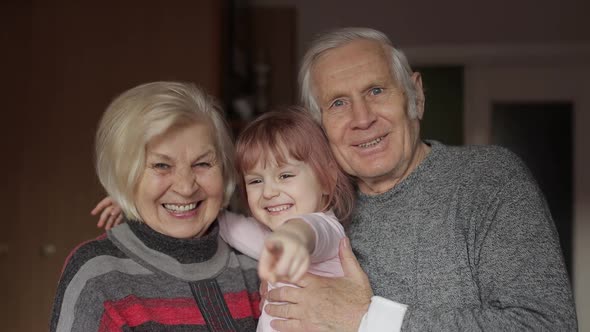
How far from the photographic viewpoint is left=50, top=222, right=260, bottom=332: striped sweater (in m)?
1.26

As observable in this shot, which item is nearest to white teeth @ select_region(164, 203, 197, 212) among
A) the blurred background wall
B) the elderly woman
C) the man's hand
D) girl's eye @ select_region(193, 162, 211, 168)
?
the elderly woman

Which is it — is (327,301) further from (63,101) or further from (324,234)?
(63,101)

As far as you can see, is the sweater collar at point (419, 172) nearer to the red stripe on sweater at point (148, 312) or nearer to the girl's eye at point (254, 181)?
the girl's eye at point (254, 181)

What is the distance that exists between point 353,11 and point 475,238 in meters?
2.60

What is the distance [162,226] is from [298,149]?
403mm

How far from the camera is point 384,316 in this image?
1.25m

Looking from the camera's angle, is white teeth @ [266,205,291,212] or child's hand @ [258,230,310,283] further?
white teeth @ [266,205,291,212]

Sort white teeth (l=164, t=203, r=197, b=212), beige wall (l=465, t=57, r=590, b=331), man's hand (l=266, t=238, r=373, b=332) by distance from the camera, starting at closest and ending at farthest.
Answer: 1. man's hand (l=266, t=238, r=373, b=332)
2. white teeth (l=164, t=203, r=197, b=212)
3. beige wall (l=465, t=57, r=590, b=331)

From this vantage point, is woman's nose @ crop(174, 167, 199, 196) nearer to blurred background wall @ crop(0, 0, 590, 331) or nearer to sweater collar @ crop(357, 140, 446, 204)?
sweater collar @ crop(357, 140, 446, 204)

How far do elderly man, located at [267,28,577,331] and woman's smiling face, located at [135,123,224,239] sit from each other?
299mm

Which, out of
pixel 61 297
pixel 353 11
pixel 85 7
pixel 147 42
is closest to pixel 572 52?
pixel 353 11

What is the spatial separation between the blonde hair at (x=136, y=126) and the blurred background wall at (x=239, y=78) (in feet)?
3.99

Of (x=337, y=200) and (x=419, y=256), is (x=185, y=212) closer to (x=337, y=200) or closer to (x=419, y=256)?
(x=337, y=200)

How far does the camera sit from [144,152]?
137cm
